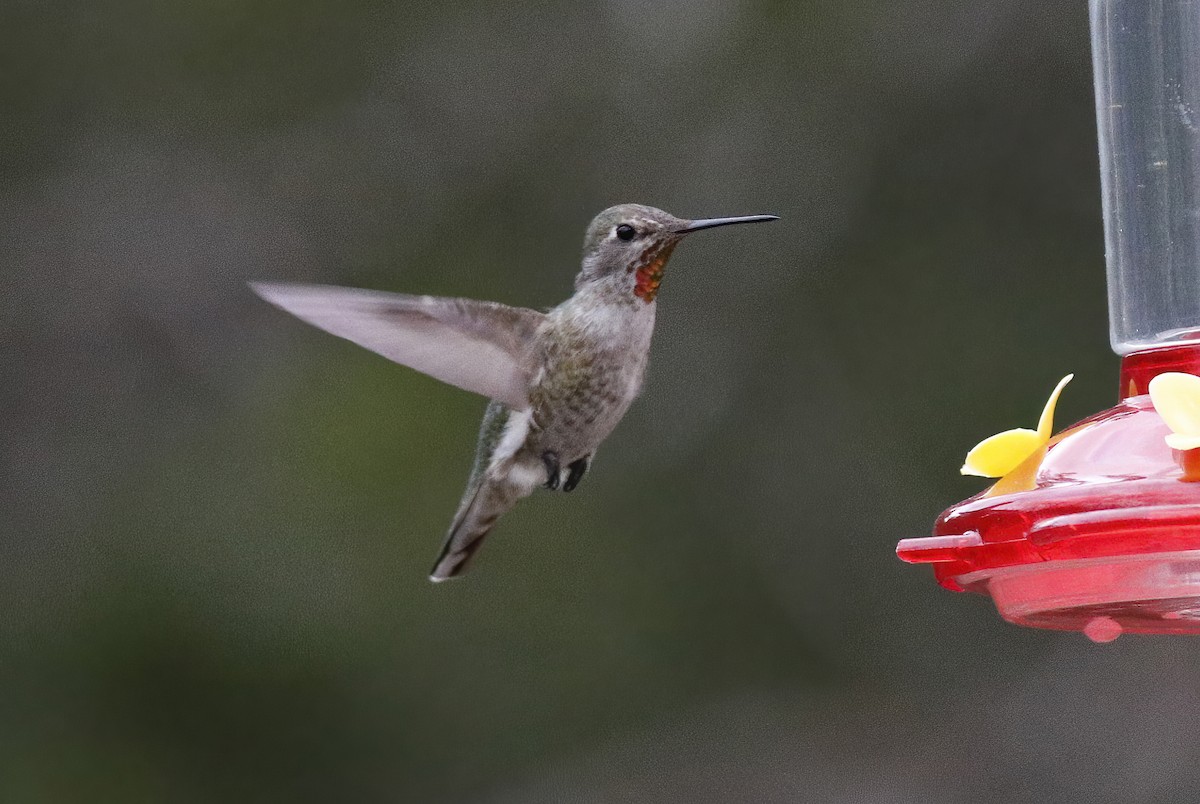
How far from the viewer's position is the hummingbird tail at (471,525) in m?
3.88

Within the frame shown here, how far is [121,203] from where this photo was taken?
7672mm

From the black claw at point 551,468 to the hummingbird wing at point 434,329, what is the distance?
0.14 meters

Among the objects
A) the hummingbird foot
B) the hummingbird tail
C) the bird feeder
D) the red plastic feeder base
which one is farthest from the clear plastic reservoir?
the hummingbird tail

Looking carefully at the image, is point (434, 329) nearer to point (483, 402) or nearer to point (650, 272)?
point (650, 272)

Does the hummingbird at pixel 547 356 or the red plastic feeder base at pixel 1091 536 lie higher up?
the hummingbird at pixel 547 356

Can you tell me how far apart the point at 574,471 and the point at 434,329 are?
2.30 feet

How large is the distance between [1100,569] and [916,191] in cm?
551

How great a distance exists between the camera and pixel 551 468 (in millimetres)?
3818

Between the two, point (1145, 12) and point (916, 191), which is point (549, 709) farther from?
point (1145, 12)

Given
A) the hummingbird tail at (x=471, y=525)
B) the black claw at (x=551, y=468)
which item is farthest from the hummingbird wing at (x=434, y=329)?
the hummingbird tail at (x=471, y=525)

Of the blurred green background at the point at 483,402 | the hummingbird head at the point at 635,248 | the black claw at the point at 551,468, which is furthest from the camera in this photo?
the blurred green background at the point at 483,402

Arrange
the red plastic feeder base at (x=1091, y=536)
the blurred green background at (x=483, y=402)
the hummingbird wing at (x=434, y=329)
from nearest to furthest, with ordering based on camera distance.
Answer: the red plastic feeder base at (x=1091, y=536) → the hummingbird wing at (x=434, y=329) → the blurred green background at (x=483, y=402)

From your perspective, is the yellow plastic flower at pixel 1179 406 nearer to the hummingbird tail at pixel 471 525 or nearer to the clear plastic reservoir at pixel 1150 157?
the clear plastic reservoir at pixel 1150 157

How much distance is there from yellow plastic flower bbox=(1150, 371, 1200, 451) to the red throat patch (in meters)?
1.36
